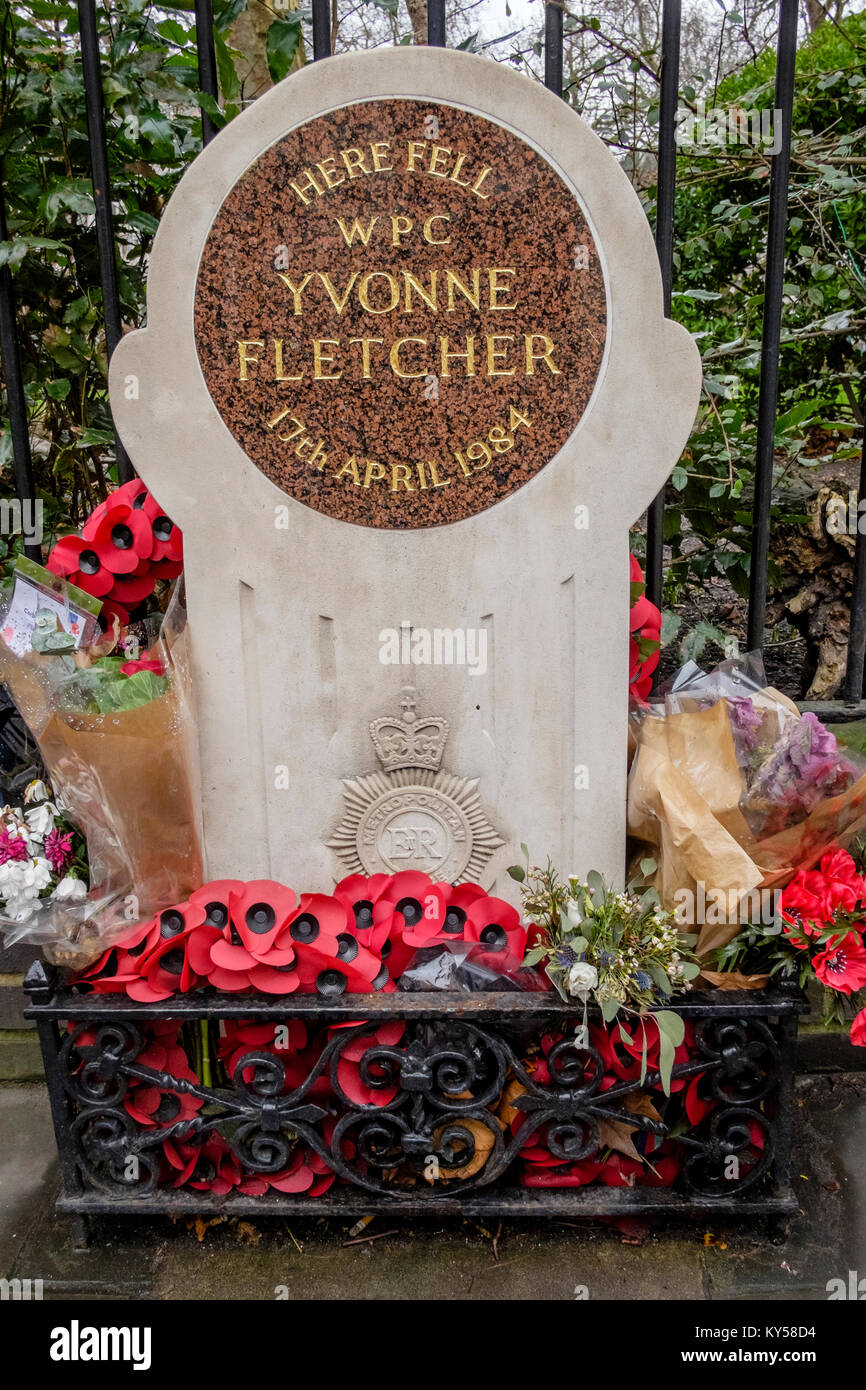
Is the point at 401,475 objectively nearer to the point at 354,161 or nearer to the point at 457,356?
the point at 457,356

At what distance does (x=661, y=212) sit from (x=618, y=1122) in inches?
77.1

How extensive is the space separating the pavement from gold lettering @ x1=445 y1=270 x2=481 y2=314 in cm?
184

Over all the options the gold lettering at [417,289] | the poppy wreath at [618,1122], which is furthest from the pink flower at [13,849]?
the gold lettering at [417,289]

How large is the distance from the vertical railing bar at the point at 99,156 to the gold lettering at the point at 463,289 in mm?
746

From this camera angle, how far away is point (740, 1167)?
2.08 m


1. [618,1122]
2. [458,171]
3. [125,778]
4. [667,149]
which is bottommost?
[618,1122]

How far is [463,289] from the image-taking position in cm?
203

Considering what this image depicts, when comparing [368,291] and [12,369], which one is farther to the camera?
[12,369]

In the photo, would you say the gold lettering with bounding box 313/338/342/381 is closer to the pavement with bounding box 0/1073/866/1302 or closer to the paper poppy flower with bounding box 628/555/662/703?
the paper poppy flower with bounding box 628/555/662/703

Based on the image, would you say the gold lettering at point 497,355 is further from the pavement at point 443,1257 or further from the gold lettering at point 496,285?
the pavement at point 443,1257

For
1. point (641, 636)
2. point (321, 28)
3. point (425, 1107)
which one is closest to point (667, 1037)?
point (425, 1107)

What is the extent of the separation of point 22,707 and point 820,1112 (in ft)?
6.52

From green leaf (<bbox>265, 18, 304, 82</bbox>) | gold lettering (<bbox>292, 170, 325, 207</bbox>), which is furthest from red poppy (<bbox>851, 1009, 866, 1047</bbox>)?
green leaf (<bbox>265, 18, 304, 82</bbox>)

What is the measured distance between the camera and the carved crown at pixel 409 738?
7.16 feet
